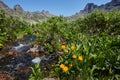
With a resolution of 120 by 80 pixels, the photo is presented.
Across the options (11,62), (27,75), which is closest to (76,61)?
(27,75)

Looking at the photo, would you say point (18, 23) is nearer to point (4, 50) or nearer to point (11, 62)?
point (4, 50)

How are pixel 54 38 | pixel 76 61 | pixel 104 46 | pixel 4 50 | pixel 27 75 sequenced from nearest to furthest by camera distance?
pixel 76 61 < pixel 104 46 < pixel 27 75 < pixel 54 38 < pixel 4 50

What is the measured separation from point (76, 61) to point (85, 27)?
40.8 feet

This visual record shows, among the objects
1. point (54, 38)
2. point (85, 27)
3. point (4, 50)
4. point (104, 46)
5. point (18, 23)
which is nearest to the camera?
point (104, 46)

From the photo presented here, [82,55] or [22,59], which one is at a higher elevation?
[82,55]

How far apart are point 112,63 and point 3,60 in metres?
6.35

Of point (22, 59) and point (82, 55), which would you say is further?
point (22, 59)

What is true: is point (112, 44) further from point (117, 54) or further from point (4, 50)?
point (4, 50)

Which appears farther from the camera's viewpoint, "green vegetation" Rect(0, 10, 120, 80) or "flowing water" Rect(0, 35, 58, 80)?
"flowing water" Rect(0, 35, 58, 80)

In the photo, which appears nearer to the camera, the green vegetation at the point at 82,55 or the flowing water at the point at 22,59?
the green vegetation at the point at 82,55

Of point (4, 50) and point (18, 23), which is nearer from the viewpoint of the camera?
point (4, 50)

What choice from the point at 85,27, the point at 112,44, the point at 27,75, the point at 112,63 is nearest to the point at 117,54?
the point at 112,63

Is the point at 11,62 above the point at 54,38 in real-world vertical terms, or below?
below

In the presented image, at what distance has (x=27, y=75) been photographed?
10945 mm
